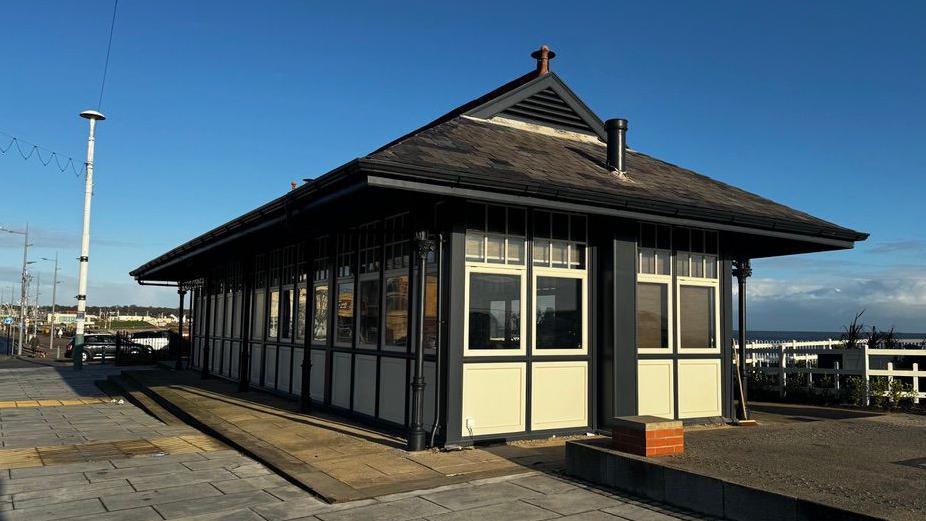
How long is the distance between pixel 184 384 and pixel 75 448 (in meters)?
7.60

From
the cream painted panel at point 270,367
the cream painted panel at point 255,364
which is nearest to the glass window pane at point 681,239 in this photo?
the cream painted panel at point 270,367

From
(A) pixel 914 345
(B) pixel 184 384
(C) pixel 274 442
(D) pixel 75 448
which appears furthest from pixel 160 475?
(A) pixel 914 345

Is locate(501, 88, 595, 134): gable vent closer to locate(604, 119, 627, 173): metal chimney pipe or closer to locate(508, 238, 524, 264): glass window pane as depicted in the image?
locate(604, 119, 627, 173): metal chimney pipe

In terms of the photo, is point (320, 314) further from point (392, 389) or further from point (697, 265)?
point (697, 265)

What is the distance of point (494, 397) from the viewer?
861cm

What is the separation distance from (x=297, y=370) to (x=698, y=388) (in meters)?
7.29

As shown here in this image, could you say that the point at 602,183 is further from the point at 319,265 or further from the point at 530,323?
the point at 319,265

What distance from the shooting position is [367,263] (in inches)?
420

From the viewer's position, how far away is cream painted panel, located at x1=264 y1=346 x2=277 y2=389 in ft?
46.9

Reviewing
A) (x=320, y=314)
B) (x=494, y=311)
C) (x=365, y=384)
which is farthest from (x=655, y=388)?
(x=320, y=314)

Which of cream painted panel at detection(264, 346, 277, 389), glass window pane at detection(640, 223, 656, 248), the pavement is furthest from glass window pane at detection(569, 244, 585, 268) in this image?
cream painted panel at detection(264, 346, 277, 389)

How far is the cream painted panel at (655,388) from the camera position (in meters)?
9.80

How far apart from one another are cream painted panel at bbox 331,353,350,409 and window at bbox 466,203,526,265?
3.37m

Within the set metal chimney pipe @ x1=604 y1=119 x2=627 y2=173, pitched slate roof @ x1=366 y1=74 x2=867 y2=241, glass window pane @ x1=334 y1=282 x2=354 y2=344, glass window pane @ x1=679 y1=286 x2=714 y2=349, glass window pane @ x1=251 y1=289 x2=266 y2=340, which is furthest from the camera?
glass window pane @ x1=251 y1=289 x2=266 y2=340
